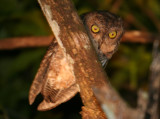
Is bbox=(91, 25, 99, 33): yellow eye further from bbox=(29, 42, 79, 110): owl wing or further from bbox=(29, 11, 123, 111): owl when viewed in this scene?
bbox=(29, 42, 79, 110): owl wing

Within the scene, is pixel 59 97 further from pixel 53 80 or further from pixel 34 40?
pixel 34 40

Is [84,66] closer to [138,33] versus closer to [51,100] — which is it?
[51,100]

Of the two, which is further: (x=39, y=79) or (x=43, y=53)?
(x=43, y=53)

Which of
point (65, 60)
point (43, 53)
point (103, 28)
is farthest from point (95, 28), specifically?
point (43, 53)

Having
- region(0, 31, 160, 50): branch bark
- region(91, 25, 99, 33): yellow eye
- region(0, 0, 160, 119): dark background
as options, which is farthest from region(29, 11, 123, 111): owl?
region(0, 0, 160, 119): dark background

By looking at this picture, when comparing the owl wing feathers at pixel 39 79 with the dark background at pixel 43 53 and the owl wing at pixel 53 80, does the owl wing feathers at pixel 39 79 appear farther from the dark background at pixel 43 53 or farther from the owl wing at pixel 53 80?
the dark background at pixel 43 53

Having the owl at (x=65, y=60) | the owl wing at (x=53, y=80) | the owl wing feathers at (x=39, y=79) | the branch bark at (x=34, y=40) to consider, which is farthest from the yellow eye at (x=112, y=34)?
the branch bark at (x=34, y=40)

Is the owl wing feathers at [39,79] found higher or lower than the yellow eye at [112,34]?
lower

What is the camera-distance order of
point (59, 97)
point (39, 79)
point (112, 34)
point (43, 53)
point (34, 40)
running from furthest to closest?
point (43, 53)
point (34, 40)
point (59, 97)
point (39, 79)
point (112, 34)
